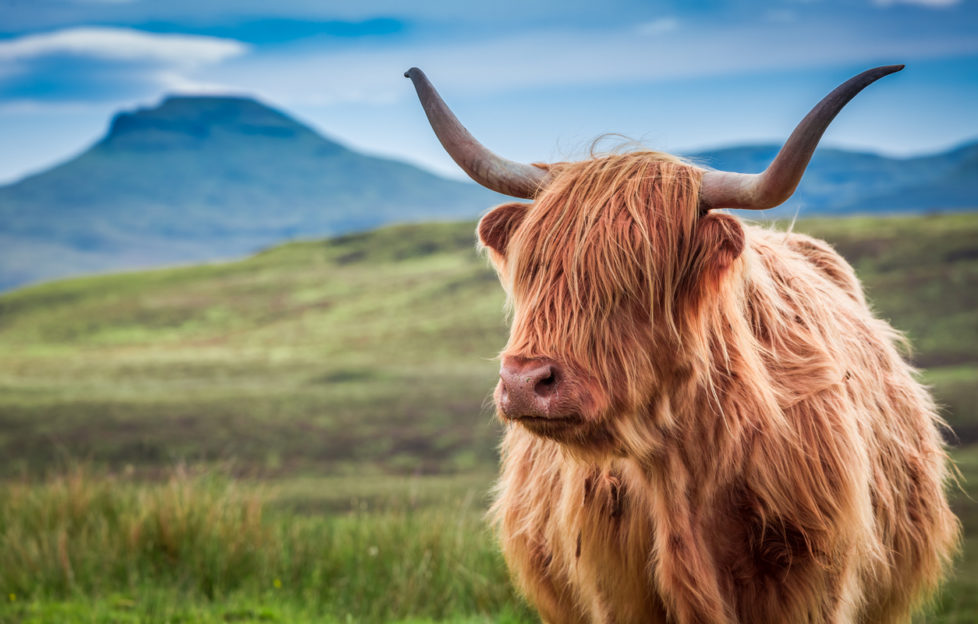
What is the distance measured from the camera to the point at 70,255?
192 m

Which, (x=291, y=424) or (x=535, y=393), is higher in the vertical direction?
(x=535, y=393)

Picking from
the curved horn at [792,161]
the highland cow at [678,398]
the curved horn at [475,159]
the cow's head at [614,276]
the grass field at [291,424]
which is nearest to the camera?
the curved horn at [792,161]

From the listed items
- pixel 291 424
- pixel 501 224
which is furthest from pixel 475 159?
pixel 291 424

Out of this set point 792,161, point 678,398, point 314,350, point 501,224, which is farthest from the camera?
point 314,350

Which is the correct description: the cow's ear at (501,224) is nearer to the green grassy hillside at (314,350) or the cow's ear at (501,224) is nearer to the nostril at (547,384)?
the nostril at (547,384)

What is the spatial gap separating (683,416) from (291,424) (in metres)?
14.4

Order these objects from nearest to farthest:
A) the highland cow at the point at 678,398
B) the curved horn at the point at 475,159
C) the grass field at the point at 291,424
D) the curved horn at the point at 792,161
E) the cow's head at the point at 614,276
Result: the curved horn at the point at 792,161 < the cow's head at the point at 614,276 < the highland cow at the point at 678,398 < the curved horn at the point at 475,159 < the grass field at the point at 291,424

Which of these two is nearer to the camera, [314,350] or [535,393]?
[535,393]

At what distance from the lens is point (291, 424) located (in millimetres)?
16141

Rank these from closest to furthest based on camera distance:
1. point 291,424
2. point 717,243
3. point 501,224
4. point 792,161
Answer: point 792,161, point 717,243, point 501,224, point 291,424

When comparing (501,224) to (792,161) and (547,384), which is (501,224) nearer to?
(547,384)

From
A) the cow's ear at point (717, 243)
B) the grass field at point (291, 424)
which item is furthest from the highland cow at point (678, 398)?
the grass field at point (291, 424)

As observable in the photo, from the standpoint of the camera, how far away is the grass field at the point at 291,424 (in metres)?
5.40

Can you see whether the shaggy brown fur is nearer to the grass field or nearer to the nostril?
the nostril
